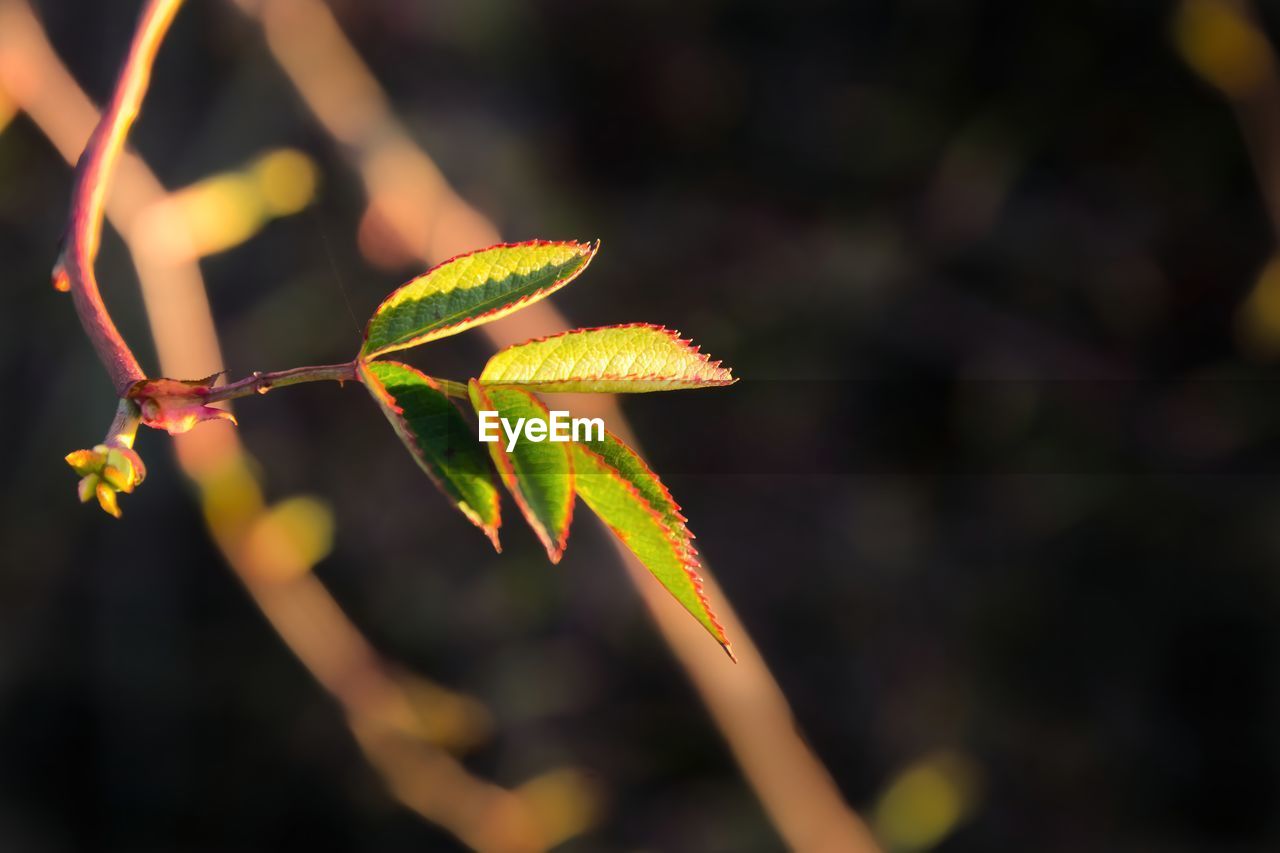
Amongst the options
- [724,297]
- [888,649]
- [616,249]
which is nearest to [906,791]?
[888,649]

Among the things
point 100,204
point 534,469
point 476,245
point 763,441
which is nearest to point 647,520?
point 534,469

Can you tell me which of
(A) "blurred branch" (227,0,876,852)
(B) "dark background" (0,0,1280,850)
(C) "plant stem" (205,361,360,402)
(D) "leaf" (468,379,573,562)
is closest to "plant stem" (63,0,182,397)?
(C) "plant stem" (205,361,360,402)

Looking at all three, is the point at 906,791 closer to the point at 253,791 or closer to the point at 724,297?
the point at 724,297

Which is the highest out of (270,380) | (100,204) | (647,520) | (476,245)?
(476,245)

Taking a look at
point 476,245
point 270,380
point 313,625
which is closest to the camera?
point 270,380

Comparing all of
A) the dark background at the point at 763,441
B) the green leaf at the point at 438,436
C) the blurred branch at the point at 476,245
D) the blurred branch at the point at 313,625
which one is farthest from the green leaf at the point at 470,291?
the dark background at the point at 763,441

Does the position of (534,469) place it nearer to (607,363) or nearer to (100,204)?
(607,363)
